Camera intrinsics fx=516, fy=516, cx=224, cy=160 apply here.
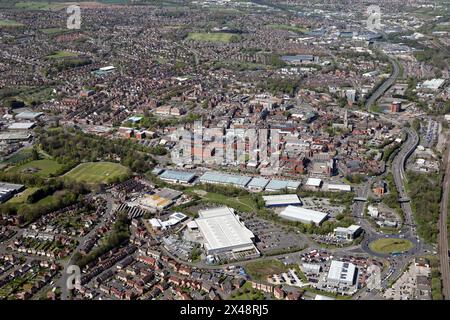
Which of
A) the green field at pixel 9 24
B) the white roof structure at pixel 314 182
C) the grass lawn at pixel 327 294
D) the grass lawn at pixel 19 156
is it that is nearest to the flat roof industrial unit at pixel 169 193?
the white roof structure at pixel 314 182

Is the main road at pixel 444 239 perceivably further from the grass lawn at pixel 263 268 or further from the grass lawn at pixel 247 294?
the grass lawn at pixel 247 294

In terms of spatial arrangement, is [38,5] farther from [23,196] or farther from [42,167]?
[23,196]

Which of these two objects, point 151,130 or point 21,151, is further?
point 151,130

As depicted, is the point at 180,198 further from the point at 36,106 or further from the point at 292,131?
the point at 36,106

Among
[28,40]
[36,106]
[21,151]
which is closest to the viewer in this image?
Result: [21,151]

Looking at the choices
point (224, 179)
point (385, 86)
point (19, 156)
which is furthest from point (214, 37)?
point (224, 179)
